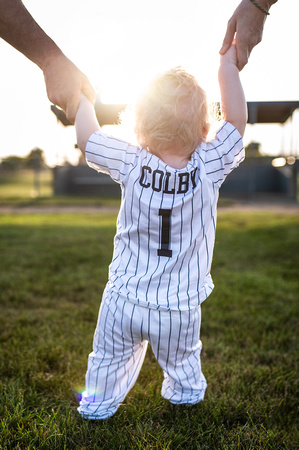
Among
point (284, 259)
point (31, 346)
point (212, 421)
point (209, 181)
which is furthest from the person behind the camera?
point (284, 259)

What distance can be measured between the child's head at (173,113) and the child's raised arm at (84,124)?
17 centimetres

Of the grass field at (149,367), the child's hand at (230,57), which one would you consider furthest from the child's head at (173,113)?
the grass field at (149,367)

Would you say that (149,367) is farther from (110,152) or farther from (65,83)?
(65,83)

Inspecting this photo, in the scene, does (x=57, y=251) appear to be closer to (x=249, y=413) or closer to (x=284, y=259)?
(x=284, y=259)

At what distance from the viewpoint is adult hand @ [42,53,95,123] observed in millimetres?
1360

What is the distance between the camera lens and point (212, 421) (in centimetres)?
151

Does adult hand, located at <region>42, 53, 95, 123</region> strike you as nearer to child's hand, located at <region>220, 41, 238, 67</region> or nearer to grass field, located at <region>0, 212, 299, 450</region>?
child's hand, located at <region>220, 41, 238, 67</region>

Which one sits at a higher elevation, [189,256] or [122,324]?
[189,256]

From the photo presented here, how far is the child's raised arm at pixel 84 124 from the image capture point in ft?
4.39

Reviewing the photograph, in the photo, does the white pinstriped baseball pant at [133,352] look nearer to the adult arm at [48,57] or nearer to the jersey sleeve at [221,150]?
the jersey sleeve at [221,150]

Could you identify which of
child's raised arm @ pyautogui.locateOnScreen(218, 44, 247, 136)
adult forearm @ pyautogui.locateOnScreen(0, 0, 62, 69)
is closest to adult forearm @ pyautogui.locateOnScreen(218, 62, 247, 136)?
child's raised arm @ pyautogui.locateOnScreen(218, 44, 247, 136)

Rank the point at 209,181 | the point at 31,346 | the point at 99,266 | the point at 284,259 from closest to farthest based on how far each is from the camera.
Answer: the point at 209,181
the point at 31,346
the point at 99,266
the point at 284,259

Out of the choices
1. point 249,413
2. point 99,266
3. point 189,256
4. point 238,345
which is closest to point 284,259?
point 99,266

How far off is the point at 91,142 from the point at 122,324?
0.64 metres
